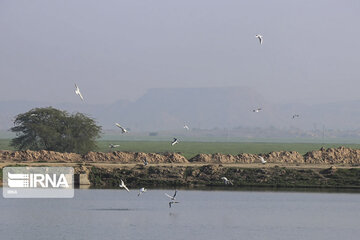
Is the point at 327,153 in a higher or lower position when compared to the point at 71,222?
higher

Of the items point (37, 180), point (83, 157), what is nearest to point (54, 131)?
point (83, 157)

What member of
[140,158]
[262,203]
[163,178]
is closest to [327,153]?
[140,158]

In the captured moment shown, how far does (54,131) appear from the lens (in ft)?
382

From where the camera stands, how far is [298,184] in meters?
87.7

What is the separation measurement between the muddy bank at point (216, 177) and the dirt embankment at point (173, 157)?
14.8 metres

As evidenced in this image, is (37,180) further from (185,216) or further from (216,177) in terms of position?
(185,216)

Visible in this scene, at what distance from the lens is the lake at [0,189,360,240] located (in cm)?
5262

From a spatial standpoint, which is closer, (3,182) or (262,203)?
(262,203)

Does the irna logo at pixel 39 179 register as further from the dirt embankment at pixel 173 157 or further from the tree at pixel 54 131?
the tree at pixel 54 131

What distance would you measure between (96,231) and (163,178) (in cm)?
3438

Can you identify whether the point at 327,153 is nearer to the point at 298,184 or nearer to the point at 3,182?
the point at 298,184

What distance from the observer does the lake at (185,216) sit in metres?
52.6

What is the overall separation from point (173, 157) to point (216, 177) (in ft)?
59.3

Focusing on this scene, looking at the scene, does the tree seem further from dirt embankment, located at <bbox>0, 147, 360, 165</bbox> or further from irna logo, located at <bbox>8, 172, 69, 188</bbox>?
irna logo, located at <bbox>8, 172, 69, 188</bbox>
